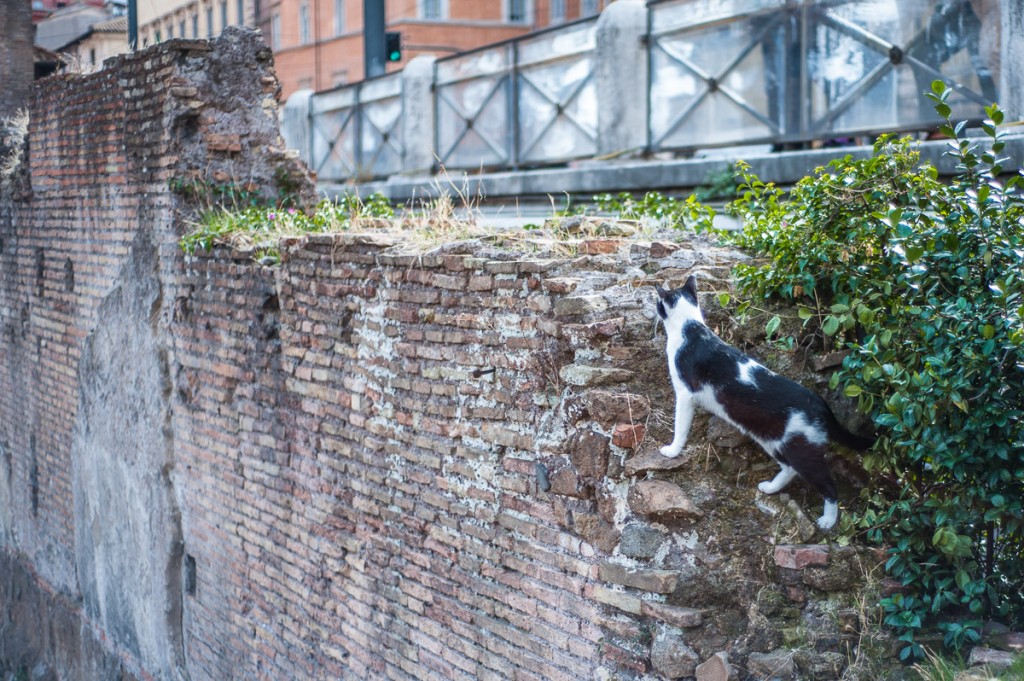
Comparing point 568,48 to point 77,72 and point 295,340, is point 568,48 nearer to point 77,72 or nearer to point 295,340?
point 77,72

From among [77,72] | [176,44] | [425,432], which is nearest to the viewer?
[425,432]

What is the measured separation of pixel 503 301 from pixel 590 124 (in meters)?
5.71

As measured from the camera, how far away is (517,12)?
36281mm

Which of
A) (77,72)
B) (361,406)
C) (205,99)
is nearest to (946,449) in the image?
→ (361,406)

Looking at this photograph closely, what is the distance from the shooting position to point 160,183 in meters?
7.41

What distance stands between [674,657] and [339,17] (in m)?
34.2

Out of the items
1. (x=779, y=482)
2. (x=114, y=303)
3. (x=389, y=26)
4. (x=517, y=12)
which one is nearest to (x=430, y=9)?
(x=389, y=26)

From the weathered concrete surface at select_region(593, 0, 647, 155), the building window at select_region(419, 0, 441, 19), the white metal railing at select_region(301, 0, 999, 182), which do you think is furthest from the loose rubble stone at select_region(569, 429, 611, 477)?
the building window at select_region(419, 0, 441, 19)

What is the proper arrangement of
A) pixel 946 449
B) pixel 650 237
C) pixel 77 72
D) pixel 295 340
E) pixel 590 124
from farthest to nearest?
pixel 590 124
pixel 77 72
pixel 295 340
pixel 650 237
pixel 946 449

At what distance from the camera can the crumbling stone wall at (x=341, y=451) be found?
12.4 ft

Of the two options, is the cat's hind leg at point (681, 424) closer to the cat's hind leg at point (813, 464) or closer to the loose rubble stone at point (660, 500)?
the loose rubble stone at point (660, 500)

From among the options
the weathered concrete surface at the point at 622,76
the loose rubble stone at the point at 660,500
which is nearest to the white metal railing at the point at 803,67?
the weathered concrete surface at the point at 622,76

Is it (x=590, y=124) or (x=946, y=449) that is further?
(x=590, y=124)

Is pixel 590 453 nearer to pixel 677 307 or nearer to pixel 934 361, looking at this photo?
pixel 677 307
